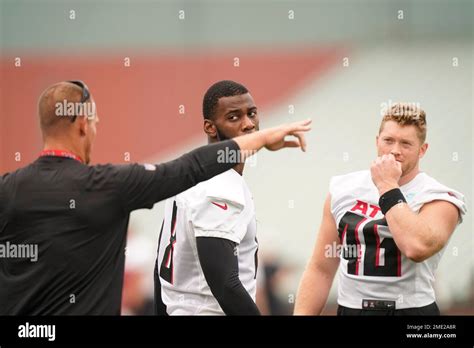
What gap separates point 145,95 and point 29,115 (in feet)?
3.44

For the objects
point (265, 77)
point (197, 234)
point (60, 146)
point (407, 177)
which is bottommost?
point (197, 234)

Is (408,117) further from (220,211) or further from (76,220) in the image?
(76,220)

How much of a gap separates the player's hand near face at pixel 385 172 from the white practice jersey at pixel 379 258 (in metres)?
0.17

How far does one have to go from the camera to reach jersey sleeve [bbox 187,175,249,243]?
390 cm

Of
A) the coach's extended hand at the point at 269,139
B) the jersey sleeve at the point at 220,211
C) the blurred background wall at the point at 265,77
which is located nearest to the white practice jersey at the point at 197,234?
the jersey sleeve at the point at 220,211

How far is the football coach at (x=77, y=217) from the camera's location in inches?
126

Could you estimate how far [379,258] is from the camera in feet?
13.0

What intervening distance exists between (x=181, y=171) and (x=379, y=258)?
1259 mm

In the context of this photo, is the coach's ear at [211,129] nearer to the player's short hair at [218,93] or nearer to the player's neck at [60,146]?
the player's short hair at [218,93]

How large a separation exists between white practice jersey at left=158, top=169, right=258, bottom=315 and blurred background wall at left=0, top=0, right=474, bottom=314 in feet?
7.56

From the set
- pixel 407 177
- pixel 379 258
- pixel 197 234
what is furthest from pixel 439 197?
pixel 197 234

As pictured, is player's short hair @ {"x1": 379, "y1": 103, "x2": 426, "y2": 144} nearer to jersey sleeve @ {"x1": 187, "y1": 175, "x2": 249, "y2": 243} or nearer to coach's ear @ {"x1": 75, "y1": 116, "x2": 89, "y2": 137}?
jersey sleeve @ {"x1": 187, "y1": 175, "x2": 249, "y2": 243}
